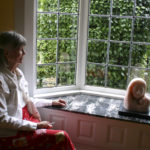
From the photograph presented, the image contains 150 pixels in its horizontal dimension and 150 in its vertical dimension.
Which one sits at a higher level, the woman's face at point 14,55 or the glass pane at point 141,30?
the glass pane at point 141,30

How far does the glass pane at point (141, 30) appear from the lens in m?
2.42

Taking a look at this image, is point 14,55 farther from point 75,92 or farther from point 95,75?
point 95,75

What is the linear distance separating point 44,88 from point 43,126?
0.73 m

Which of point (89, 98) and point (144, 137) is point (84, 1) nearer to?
point (89, 98)

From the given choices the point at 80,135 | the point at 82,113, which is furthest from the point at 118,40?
the point at 80,135

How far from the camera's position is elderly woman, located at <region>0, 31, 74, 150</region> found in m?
1.77

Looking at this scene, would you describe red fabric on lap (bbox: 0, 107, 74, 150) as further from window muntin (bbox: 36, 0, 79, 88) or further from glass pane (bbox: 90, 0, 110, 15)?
glass pane (bbox: 90, 0, 110, 15)

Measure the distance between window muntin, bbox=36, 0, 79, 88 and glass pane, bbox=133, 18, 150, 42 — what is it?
62cm

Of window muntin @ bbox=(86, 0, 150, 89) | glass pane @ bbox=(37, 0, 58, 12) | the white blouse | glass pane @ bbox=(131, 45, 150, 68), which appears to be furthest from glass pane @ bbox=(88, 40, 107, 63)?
the white blouse

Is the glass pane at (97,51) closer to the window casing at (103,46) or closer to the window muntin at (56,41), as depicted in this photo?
the window casing at (103,46)

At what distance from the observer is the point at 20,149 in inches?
70.4

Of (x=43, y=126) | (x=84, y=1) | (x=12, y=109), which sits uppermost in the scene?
(x=84, y=1)

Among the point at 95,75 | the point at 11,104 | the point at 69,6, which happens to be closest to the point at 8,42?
the point at 11,104

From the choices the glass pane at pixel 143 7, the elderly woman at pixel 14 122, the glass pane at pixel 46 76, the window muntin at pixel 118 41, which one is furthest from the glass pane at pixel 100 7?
the elderly woman at pixel 14 122
